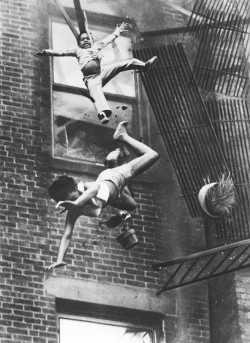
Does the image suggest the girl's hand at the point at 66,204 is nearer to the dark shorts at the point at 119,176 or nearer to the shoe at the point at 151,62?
the dark shorts at the point at 119,176

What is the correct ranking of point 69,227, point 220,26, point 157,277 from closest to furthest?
point 69,227, point 157,277, point 220,26

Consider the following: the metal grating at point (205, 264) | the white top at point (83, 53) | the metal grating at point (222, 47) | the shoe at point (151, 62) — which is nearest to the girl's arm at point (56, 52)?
the white top at point (83, 53)

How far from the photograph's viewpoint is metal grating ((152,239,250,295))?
17.7m

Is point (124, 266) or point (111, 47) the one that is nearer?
point (124, 266)

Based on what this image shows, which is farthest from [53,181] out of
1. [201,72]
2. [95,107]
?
[201,72]

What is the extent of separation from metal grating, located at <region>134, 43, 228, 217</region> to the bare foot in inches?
36.4

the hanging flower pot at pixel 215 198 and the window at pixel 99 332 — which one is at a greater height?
the hanging flower pot at pixel 215 198

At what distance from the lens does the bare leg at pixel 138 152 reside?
691 inches

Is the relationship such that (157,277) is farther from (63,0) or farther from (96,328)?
(63,0)

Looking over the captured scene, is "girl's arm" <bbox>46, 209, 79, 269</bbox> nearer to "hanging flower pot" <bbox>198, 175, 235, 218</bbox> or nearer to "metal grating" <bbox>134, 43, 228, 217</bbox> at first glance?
"hanging flower pot" <bbox>198, 175, 235, 218</bbox>

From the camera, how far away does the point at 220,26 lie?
19.5 meters

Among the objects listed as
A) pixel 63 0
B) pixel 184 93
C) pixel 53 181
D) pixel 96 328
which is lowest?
pixel 96 328

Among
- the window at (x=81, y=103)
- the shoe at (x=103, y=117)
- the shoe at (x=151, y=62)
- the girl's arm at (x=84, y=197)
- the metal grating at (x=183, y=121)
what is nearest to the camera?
the girl's arm at (x=84, y=197)

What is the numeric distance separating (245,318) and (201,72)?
3.49m
